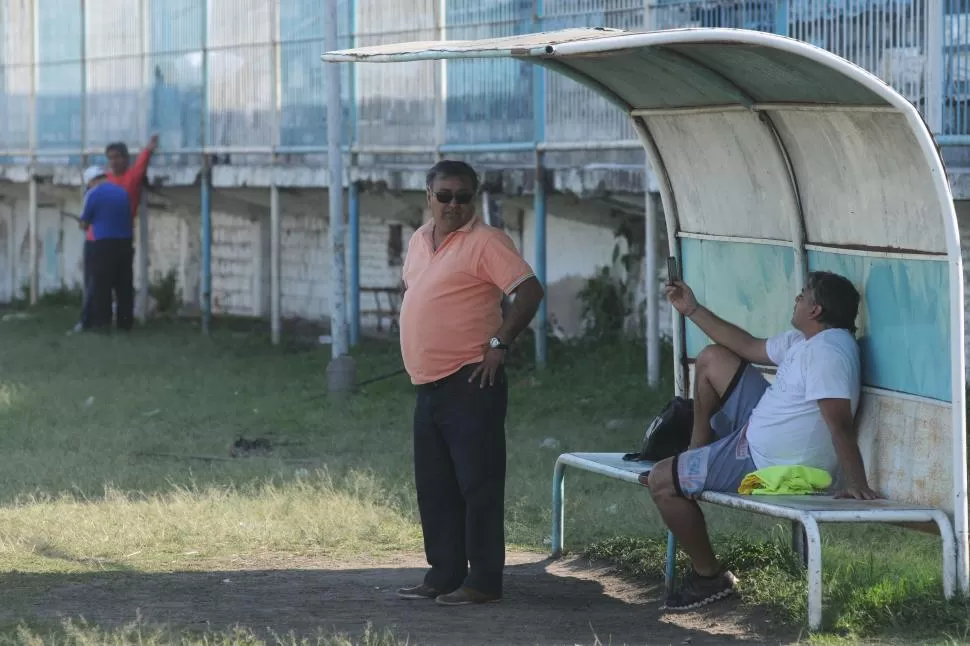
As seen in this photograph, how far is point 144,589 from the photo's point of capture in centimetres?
691

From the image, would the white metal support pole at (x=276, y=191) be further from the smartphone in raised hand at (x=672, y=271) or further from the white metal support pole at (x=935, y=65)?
the smartphone in raised hand at (x=672, y=271)

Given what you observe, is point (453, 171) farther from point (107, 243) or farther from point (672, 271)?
point (107, 243)

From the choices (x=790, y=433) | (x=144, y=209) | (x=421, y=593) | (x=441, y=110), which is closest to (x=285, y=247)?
(x=144, y=209)

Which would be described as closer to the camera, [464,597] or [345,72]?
[464,597]

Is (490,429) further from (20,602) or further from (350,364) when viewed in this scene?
(350,364)

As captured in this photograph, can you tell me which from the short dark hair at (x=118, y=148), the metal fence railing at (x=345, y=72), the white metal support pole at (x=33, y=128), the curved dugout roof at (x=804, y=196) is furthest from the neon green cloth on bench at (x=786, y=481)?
the white metal support pole at (x=33, y=128)

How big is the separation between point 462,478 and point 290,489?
276 cm

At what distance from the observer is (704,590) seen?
6539 millimetres

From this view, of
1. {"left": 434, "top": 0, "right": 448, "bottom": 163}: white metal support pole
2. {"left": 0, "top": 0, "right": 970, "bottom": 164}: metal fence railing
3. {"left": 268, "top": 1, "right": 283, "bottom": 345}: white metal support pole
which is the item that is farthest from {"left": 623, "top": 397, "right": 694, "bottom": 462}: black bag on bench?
{"left": 268, "top": 1, "right": 283, "bottom": 345}: white metal support pole

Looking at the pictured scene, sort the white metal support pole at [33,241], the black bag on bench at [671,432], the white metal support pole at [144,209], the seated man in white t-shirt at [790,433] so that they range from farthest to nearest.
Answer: the white metal support pole at [33,241] → the white metal support pole at [144,209] → the black bag on bench at [671,432] → the seated man in white t-shirt at [790,433]

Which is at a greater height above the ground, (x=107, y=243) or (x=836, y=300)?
(x=836, y=300)

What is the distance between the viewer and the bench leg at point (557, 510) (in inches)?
294

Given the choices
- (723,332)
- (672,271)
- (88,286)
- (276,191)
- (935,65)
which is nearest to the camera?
(723,332)

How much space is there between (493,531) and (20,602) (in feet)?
6.18
